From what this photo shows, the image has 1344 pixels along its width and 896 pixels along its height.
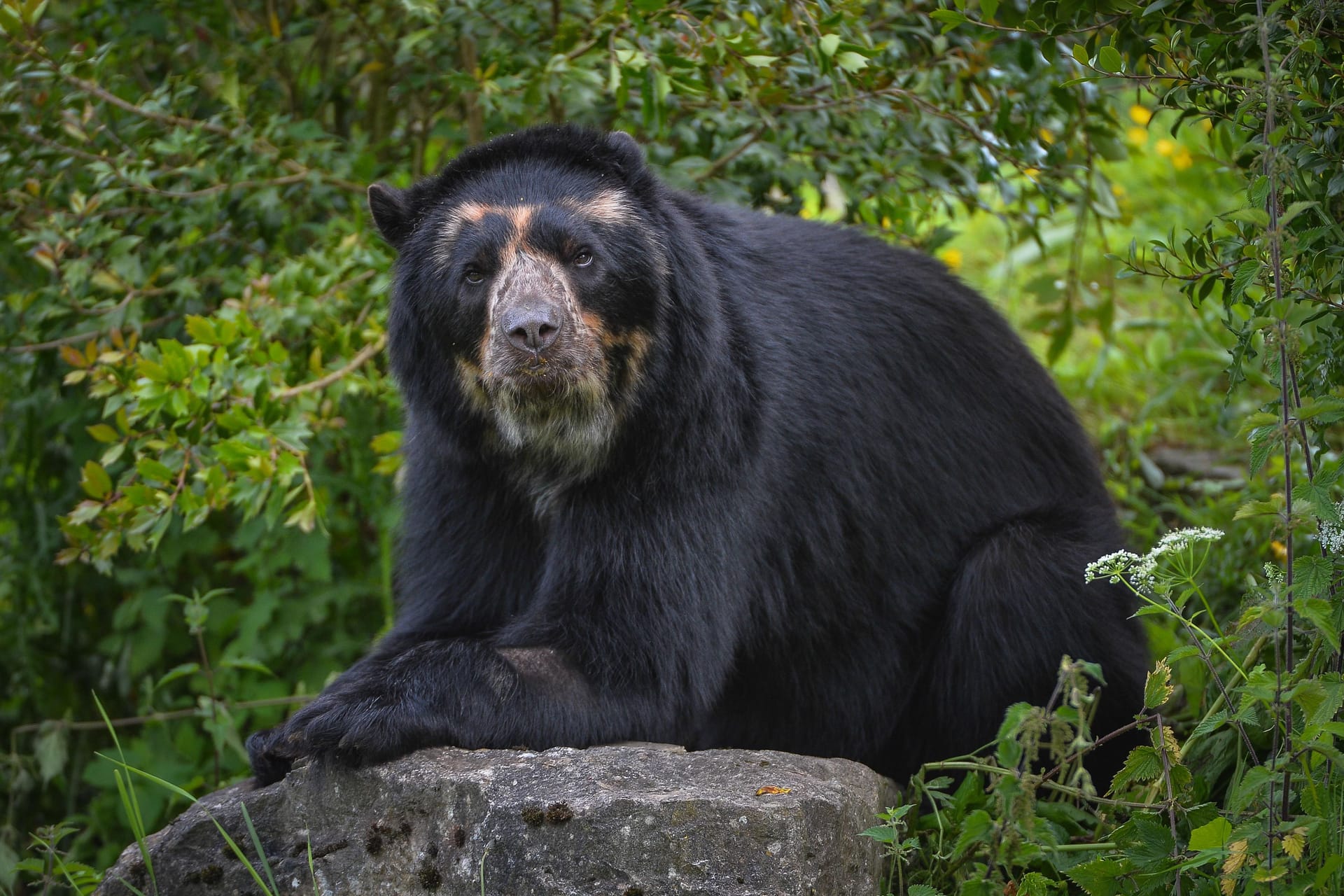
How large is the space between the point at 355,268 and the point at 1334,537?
11.8 ft

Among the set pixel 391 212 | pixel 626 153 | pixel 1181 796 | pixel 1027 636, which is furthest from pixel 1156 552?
pixel 391 212

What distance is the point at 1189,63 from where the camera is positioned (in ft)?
11.8

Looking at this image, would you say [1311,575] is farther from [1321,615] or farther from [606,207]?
[606,207]

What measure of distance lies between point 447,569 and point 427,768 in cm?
115

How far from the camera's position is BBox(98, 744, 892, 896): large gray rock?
9.49 feet

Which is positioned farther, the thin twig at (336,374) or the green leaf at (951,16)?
the thin twig at (336,374)

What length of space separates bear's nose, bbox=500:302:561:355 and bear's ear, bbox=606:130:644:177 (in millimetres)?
631

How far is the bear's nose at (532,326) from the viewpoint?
368cm

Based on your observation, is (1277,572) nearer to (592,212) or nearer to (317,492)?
(592,212)

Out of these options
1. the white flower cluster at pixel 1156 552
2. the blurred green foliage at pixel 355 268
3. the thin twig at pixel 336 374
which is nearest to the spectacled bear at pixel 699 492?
the blurred green foliage at pixel 355 268

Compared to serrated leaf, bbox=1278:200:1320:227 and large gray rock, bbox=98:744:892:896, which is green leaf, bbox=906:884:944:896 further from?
serrated leaf, bbox=1278:200:1320:227

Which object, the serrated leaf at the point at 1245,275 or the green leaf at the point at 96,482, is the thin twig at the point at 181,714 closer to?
the green leaf at the point at 96,482

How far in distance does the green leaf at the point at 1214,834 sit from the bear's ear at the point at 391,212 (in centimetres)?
288

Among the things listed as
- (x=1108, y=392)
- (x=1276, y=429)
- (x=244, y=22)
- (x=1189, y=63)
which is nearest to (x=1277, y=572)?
(x=1276, y=429)
